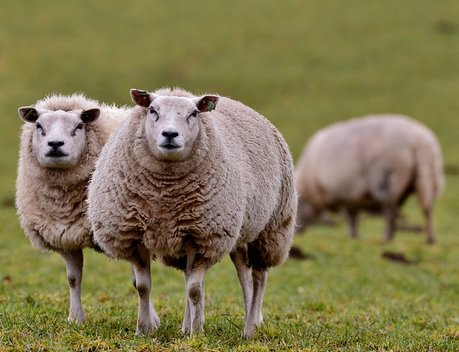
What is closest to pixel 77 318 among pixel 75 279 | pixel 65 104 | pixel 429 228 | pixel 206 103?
pixel 75 279

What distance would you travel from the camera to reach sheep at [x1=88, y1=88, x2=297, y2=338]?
6.14 metres

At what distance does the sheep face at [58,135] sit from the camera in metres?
6.94

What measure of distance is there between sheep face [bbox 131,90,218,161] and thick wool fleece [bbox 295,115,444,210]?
10464mm

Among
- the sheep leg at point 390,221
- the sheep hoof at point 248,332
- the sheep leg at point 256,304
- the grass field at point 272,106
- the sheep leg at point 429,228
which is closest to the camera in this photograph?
the sheep hoof at point 248,332

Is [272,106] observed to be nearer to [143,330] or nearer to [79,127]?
[79,127]

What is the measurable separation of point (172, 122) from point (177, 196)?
1.87ft

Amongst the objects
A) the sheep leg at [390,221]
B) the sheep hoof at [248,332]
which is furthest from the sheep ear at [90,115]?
the sheep leg at [390,221]

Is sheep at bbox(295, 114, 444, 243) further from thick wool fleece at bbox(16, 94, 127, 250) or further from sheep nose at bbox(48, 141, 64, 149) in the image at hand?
sheep nose at bbox(48, 141, 64, 149)

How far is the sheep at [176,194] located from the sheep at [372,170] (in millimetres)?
10201

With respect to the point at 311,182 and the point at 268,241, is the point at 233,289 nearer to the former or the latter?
the point at 268,241

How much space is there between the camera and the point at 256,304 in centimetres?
709

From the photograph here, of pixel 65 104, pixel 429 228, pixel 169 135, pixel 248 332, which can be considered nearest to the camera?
pixel 169 135

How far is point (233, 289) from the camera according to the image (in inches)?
406

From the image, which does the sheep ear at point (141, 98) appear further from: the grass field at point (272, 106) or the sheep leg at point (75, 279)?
the grass field at point (272, 106)
